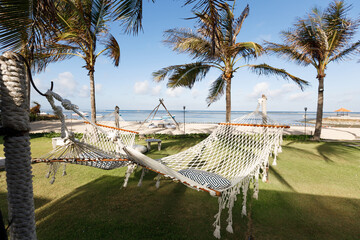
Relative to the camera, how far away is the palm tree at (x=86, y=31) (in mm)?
4098

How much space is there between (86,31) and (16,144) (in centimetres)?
458

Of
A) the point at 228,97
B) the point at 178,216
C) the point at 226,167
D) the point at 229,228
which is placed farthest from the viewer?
the point at 228,97

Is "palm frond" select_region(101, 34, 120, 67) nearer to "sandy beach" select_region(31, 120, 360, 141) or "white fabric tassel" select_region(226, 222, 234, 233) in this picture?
"sandy beach" select_region(31, 120, 360, 141)

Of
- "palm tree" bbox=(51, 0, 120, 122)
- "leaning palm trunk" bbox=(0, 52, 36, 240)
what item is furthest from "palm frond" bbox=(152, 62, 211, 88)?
"leaning palm trunk" bbox=(0, 52, 36, 240)

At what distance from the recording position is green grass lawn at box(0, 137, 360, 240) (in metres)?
1.67

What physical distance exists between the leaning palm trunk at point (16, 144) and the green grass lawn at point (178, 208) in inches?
41.6

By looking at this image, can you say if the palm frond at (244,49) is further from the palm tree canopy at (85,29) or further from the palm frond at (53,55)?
the palm frond at (53,55)

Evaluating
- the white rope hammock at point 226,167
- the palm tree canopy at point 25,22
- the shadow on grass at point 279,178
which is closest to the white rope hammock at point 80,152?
the white rope hammock at point 226,167

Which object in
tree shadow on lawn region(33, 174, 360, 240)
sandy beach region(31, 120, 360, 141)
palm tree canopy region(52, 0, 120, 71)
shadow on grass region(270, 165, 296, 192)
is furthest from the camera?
sandy beach region(31, 120, 360, 141)

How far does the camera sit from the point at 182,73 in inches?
211

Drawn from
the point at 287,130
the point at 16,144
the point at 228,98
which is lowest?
→ the point at 287,130

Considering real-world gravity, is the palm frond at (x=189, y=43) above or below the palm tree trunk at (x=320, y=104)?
above

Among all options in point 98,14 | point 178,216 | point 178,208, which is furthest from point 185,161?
point 98,14

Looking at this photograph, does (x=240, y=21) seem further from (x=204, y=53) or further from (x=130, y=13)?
(x=130, y=13)
